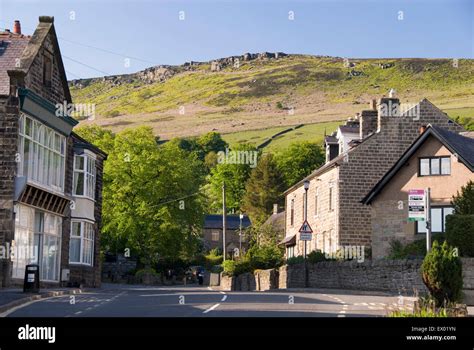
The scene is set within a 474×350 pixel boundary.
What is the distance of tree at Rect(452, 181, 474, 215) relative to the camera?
4319cm

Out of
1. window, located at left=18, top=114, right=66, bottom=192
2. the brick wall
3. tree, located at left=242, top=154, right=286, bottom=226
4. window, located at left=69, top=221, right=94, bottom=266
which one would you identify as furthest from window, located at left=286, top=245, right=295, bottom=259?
tree, located at left=242, top=154, right=286, bottom=226

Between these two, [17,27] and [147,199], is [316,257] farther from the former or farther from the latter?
[147,199]

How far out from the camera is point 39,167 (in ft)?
136

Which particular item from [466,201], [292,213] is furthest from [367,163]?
[292,213]

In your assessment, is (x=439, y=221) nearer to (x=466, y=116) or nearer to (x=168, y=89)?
(x=466, y=116)

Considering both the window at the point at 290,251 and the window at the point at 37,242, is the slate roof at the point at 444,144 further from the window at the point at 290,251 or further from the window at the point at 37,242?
the window at the point at 290,251

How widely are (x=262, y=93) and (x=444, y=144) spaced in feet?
246

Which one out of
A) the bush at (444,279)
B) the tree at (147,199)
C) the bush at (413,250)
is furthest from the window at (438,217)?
the tree at (147,199)

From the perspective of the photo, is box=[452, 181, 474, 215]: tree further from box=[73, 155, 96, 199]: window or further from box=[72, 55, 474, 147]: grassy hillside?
box=[72, 55, 474, 147]: grassy hillside

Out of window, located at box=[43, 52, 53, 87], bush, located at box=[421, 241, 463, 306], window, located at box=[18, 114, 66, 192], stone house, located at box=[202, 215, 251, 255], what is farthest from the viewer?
stone house, located at box=[202, 215, 251, 255]

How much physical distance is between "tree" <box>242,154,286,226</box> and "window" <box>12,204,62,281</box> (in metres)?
62.0

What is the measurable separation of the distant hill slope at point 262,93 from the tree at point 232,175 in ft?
19.6

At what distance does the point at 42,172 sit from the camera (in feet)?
137
